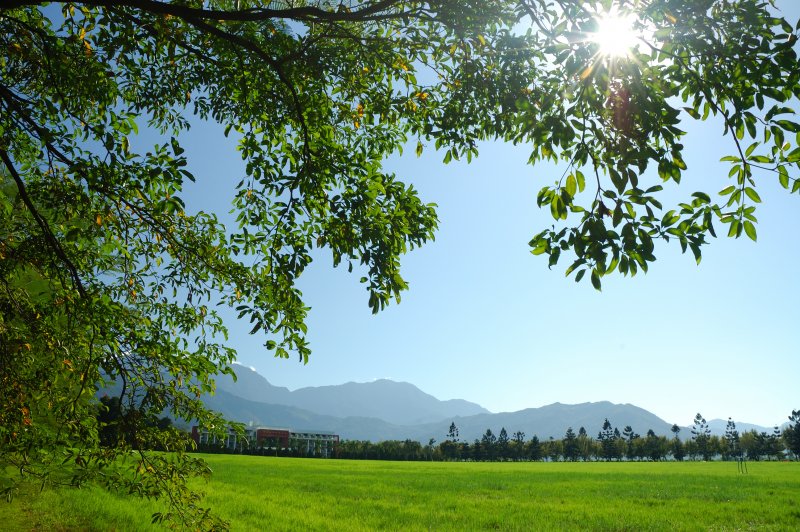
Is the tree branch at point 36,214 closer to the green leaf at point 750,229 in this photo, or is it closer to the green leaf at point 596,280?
the green leaf at point 596,280

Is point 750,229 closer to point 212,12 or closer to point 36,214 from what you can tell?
point 212,12

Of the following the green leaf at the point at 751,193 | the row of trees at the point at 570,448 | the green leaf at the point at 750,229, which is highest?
the green leaf at the point at 751,193

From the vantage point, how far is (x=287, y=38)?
6.93m

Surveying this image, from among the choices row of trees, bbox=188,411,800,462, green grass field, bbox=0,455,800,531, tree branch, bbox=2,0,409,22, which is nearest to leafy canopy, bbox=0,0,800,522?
tree branch, bbox=2,0,409,22

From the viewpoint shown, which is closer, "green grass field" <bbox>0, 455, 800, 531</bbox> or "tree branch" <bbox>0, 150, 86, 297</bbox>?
"tree branch" <bbox>0, 150, 86, 297</bbox>

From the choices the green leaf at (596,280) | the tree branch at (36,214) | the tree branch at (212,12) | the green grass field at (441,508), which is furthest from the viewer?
the green grass field at (441,508)

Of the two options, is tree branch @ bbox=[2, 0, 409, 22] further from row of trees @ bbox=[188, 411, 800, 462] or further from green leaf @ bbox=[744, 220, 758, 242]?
row of trees @ bbox=[188, 411, 800, 462]

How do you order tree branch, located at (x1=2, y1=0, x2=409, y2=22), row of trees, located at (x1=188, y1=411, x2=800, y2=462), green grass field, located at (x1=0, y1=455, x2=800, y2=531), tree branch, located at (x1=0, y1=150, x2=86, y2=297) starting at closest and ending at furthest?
tree branch, located at (x1=2, y1=0, x2=409, y2=22) → tree branch, located at (x1=0, y1=150, x2=86, y2=297) → green grass field, located at (x1=0, y1=455, x2=800, y2=531) → row of trees, located at (x1=188, y1=411, x2=800, y2=462)

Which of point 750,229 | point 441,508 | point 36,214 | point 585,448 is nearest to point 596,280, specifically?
point 750,229

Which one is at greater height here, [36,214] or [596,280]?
[36,214]

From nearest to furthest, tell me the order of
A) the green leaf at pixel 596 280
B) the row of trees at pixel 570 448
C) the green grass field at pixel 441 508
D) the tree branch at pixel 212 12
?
the green leaf at pixel 596 280 → the tree branch at pixel 212 12 → the green grass field at pixel 441 508 → the row of trees at pixel 570 448

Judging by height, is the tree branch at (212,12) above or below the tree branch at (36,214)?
above

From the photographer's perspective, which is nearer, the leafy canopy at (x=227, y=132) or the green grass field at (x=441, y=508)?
the leafy canopy at (x=227, y=132)

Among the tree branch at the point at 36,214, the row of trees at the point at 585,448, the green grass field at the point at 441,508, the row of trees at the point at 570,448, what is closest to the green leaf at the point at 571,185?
the tree branch at the point at 36,214
